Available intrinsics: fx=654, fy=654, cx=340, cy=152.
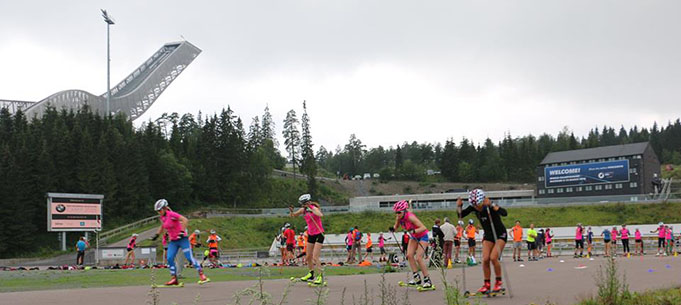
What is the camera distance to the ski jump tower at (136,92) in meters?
109

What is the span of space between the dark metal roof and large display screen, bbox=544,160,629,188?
3.73 metres

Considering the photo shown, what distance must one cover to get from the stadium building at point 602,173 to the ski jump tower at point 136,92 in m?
67.4

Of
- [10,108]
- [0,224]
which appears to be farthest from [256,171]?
[0,224]

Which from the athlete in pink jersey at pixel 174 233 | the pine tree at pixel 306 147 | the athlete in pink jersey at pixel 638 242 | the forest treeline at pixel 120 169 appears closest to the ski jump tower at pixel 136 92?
the forest treeline at pixel 120 169

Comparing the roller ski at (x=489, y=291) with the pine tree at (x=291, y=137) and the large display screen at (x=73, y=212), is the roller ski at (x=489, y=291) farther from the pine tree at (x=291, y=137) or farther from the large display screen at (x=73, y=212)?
the pine tree at (x=291, y=137)

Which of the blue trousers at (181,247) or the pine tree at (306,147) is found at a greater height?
the pine tree at (306,147)

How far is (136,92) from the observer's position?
4606 inches

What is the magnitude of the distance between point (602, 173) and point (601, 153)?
6.86m

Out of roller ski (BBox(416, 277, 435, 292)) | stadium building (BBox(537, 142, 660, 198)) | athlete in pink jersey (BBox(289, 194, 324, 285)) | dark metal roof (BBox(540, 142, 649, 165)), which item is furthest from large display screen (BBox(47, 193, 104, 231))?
dark metal roof (BBox(540, 142, 649, 165))

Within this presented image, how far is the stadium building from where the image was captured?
83438 millimetres

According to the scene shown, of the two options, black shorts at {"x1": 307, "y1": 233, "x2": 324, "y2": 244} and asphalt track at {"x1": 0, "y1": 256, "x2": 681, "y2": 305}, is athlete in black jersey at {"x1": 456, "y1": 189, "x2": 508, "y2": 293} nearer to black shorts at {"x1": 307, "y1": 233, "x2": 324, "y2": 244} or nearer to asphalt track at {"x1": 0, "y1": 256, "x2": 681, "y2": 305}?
asphalt track at {"x1": 0, "y1": 256, "x2": 681, "y2": 305}

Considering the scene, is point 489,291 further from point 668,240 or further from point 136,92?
point 136,92

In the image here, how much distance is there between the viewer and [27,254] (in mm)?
65938

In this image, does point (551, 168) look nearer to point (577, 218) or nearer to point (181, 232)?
point (577, 218)
